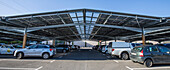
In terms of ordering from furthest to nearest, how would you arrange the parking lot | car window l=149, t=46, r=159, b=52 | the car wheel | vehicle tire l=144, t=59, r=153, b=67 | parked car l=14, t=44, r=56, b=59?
parked car l=14, t=44, r=56, b=59
the car wheel
car window l=149, t=46, r=159, b=52
vehicle tire l=144, t=59, r=153, b=67
the parking lot

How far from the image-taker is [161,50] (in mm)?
7652

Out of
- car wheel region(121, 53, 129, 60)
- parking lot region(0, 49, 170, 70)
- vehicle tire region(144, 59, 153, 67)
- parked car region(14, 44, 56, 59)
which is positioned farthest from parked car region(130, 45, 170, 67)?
parked car region(14, 44, 56, 59)

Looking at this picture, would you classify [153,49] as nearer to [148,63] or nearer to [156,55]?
[156,55]

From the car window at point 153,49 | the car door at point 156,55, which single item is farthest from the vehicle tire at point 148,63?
the car window at point 153,49

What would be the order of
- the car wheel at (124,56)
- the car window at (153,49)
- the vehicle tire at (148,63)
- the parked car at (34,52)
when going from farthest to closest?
1. the parked car at (34,52)
2. the car wheel at (124,56)
3. the car window at (153,49)
4. the vehicle tire at (148,63)

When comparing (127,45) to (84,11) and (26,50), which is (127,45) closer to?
(84,11)

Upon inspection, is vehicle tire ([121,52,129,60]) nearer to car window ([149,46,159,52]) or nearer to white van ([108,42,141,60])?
white van ([108,42,141,60])

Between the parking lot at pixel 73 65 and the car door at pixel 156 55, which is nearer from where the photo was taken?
the parking lot at pixel 73 65

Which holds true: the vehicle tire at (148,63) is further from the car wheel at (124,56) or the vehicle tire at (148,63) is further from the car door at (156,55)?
the car wheel at (124,56)

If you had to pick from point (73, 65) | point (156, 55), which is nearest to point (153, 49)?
point (156, 55)

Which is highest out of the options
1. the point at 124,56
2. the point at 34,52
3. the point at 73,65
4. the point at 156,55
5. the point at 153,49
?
the point at 153,49

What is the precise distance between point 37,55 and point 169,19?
1709cm

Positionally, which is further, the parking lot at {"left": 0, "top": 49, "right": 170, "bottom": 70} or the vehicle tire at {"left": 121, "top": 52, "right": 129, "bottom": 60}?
the vehicle tire at {"left": 121, "top": 52, "right": 129, "bottom": 60}

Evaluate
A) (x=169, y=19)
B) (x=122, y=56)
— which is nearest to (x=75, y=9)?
(x=122, y=56)
